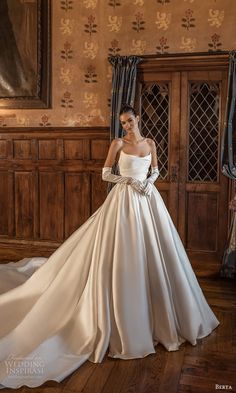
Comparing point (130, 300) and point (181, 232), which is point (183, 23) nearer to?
point (181, 232)

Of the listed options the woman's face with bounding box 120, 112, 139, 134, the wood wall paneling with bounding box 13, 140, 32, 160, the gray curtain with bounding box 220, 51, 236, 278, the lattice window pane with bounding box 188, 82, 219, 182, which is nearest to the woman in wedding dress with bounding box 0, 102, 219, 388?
the woman's face with bounding box 120, 112, 139, 134

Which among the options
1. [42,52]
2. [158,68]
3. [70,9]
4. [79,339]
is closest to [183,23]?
[158,68]

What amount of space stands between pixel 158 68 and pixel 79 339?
9.36ft

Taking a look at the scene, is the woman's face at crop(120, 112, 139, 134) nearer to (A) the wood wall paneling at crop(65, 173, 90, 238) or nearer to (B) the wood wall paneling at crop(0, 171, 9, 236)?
(A) the wood wall paneling at crop(65, 173, 90, 238)

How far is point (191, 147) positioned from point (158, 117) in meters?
0.49

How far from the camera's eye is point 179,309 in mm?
2406

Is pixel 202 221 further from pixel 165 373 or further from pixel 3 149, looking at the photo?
pixel 3 149

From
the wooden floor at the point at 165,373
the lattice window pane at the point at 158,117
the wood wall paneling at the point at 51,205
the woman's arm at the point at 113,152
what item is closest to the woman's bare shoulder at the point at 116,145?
the woman's arm at the point at 113,152

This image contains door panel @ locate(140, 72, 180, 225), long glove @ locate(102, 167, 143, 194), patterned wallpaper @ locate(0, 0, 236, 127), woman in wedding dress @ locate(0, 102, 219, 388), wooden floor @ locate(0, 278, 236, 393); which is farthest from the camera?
door panel @ locate(140, 72, 180, 225)

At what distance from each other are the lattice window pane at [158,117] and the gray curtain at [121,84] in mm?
210

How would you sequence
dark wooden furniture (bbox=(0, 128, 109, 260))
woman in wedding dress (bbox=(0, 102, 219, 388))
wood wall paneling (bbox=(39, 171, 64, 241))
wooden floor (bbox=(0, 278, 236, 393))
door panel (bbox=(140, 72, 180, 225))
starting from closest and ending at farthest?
1. wooden floor (bbox=(0, 278, 236, 393))
2. woman in wedding dress (bbox=(0, 102, 219, 388))
3. door panel (bbox=(140, 72, 180, 225))
4. dark wooden furniture (bbox=(0, 128, 109, 260))
5. wood wall paneling (bbox=(39, 171, 64, 241))

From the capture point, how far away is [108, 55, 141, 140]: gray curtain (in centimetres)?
385

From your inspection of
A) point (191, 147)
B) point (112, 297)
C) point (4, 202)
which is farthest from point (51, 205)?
point (112, 297)

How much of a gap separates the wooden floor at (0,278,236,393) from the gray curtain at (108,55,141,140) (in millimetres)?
2344
